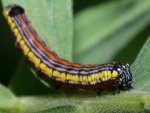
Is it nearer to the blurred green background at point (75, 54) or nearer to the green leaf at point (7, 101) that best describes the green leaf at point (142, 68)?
the green leaf at point (7, 101)

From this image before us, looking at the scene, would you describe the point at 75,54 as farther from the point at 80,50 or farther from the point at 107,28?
the point at 107,28

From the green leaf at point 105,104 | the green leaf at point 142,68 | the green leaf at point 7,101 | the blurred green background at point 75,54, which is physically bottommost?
the green leaf at point 105,104

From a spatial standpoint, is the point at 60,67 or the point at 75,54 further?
the point at 75,54

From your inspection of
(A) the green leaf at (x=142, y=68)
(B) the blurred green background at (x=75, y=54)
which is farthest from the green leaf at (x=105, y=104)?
(B) the blurred green background at (x=75, y=54)

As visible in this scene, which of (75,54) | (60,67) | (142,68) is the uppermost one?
(75,54)

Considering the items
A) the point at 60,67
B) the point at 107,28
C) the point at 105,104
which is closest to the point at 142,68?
the point at 105,104

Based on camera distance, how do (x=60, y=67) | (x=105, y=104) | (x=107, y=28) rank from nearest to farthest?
(x=105, y=104) → (x=60, y=67) → (x=107, y=28)

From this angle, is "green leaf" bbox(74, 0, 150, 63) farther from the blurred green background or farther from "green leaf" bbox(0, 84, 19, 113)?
"green leaf" bbox(0, 84, 19, 113)

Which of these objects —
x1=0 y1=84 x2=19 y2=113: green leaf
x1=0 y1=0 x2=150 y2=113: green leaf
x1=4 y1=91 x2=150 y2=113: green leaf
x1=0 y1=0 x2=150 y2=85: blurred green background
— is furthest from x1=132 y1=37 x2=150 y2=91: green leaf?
x1=0 y1=0 x2=150 y2=85: blurred green background
